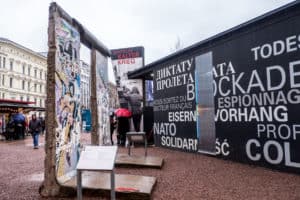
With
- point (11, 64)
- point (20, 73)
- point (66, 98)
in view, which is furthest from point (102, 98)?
point (20, 73)

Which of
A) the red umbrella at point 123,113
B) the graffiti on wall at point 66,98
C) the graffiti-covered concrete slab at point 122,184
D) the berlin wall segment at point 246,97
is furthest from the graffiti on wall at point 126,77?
the graffiti-covered concrete slab at point 122,184

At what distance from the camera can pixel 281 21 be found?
25.2ft

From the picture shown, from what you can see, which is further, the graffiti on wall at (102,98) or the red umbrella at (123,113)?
the red umbrella at (123,113)

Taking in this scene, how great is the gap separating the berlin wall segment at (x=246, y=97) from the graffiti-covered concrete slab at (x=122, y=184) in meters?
3.54

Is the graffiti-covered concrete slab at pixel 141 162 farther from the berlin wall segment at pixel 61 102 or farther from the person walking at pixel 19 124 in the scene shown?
the person walking at pixel 19 124

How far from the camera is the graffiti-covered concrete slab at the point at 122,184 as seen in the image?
17.3 ft

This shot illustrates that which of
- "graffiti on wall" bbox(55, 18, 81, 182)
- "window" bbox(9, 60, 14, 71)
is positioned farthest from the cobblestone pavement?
"window" bbox(9, 60, 14, 71)

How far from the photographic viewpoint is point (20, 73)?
59688mm

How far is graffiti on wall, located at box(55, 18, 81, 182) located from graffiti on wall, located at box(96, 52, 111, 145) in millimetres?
2029

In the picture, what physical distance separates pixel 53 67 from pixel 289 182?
5313mm

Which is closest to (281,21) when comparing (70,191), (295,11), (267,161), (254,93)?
(295,11)

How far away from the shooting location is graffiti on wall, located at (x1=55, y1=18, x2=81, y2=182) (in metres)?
5.72

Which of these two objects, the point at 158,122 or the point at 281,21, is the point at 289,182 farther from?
the point at 158,122

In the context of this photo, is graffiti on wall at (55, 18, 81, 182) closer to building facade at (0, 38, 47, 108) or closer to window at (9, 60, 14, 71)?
building facade at (0, 38, 47, 108)
